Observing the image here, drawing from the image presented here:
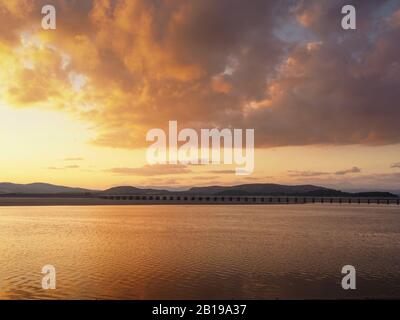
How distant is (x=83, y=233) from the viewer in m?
41.7

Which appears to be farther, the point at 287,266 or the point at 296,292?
the point at 287,266

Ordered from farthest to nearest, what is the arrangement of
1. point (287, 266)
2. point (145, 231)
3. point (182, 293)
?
1. point (145, 231)
2. point (287, 266)
3. point (182, 293)

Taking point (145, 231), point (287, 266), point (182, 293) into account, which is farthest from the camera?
point (145, 231)

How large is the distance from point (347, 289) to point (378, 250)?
13785 mm

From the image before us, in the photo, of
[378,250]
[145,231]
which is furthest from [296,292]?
[145,231]

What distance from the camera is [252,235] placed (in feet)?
136

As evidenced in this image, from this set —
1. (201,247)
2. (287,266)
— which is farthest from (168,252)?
(287,266)

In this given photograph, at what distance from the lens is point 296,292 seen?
61.9ft

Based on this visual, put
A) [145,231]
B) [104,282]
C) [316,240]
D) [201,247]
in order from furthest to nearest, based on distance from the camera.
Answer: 1. [145,231]
2. [316,240]
3. [201,247]
4. [104,282]

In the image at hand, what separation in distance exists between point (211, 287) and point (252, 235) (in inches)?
879
